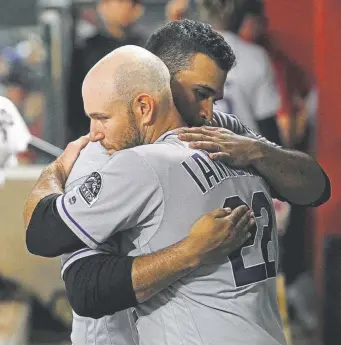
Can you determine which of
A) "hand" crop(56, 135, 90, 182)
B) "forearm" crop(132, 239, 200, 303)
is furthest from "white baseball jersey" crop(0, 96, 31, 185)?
"forearm" crop(132, 239, 200, 303)

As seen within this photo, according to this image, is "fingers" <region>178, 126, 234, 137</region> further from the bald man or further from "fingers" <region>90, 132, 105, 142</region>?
"fingers" <region>90, 132, 105, 142</region>

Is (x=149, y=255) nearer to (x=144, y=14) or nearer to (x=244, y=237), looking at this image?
(x=244, y=237)

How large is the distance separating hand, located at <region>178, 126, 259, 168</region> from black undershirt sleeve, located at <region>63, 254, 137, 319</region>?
356 millimetres

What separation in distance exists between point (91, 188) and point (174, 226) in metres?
0.23

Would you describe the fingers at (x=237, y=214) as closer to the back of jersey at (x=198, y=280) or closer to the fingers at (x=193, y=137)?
the back of jersey at (x=198, y=280)

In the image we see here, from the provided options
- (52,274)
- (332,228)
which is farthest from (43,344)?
(332,228)

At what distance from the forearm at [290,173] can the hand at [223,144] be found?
3 centimetres

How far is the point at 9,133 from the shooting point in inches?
131

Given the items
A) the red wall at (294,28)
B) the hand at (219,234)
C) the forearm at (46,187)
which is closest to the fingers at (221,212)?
the hand at (219,234)

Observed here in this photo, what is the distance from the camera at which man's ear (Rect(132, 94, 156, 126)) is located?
235cm

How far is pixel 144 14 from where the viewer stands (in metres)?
7.26

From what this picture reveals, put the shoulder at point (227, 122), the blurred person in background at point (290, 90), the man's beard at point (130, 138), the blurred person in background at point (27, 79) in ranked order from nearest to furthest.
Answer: the man's beard at point (130, 138) → the shoulder at point (227, 122) → the blurred person in background at point (290, 90) → the blurred person in background at point (27, 79)

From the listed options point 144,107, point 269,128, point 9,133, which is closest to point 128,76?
point 144,107

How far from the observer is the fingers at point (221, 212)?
91.1 inches
